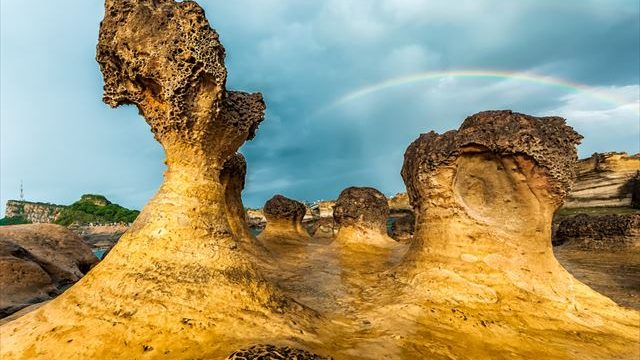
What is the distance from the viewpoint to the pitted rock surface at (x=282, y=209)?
19.4m

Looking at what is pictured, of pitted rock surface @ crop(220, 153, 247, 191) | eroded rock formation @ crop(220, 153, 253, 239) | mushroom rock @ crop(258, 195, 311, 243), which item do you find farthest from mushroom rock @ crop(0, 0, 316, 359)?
mushroom rock @ crop(258, 195, 311, 243)

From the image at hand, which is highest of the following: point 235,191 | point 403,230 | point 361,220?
point 235,191

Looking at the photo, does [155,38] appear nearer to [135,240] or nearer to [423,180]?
[135,240]

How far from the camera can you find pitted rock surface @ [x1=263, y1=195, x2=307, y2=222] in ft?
63.6

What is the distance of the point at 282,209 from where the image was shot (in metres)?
19.5

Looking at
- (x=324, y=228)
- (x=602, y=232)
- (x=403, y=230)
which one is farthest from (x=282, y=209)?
(x=602, y=232)

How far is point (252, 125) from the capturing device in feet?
24.4

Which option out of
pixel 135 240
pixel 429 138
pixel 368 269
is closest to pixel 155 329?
pixel 135 240

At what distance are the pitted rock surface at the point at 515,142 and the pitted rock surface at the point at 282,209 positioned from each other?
36.2ft

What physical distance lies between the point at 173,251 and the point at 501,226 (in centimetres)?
644

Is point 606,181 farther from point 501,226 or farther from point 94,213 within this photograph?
point 94,213

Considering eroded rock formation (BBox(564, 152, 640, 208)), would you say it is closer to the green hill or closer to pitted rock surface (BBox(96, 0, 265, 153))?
pitted rock surface (BBox(96, 0, 265, 153))

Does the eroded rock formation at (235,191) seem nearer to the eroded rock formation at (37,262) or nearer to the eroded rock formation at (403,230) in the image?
the eroded rock formation at (37,262)

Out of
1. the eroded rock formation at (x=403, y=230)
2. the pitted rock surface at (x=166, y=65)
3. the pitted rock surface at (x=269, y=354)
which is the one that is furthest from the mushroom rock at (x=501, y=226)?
the eroded rock formation at (x=403, y=230)
